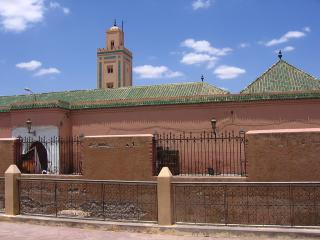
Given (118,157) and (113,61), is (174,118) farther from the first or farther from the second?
(113,61)

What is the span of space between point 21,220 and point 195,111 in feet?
26.5

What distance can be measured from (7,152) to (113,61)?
88.9 feet

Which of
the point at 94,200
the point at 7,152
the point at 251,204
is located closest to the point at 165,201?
the point at 251,204

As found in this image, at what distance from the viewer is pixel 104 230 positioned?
906 centimetres

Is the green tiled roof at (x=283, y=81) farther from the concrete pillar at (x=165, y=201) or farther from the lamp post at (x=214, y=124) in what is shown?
the concrete pillar at (x=165, y=201)

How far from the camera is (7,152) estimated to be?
14.9 meters

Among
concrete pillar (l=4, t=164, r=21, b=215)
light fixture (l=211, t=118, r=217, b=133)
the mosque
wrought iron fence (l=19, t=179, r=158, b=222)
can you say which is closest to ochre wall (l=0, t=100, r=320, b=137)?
the mosque

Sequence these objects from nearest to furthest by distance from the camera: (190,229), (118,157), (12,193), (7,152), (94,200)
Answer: (190,229) < (12,193) < (118,157) < (94,200) < (7,152)

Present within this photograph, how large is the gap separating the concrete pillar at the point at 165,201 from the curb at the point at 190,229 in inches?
7.1

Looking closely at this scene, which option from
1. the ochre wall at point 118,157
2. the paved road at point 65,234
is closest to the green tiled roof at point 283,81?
the ochre wall at point 118,157

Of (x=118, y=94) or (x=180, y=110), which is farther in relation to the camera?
(x=118, y=94)

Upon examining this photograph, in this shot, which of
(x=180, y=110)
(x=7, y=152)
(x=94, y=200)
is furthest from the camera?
(x=180, y=110)

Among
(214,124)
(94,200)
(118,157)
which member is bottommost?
(94,200)

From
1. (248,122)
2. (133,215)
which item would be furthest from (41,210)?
(248,122)
